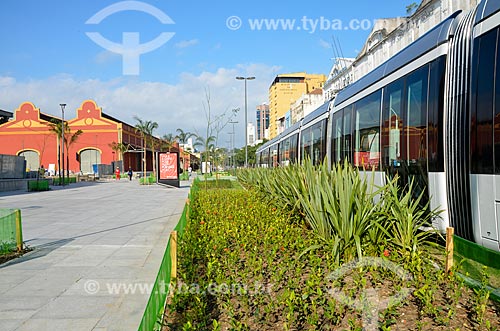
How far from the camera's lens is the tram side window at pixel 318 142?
45.5 ft

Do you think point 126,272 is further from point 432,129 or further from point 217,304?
point 432,129

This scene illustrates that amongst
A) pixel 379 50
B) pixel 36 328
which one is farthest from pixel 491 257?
pixel 379 50

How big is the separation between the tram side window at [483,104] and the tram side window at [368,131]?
3264mm

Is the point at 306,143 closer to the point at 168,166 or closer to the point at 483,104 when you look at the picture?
the point at 483,104

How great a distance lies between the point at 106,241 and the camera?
972cm

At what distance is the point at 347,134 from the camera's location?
431 inches

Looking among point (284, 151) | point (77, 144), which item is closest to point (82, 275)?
point (284, 151)

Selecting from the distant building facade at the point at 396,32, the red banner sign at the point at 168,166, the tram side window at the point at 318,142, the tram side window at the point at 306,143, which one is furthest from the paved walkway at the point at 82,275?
the red banner sign at the point at 168,166

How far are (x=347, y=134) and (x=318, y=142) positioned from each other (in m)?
3.65

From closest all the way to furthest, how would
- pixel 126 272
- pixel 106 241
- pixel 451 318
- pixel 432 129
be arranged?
pixel 451 318 < pixel 432 129 < pixel 126 272 < pixel 106 241

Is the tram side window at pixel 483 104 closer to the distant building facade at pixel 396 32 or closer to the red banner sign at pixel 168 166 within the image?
the distant building facade at pixel 396 32

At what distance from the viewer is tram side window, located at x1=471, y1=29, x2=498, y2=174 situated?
5.04 metres

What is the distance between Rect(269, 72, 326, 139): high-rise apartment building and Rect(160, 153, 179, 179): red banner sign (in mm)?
82673

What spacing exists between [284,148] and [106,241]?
49.7 ft
